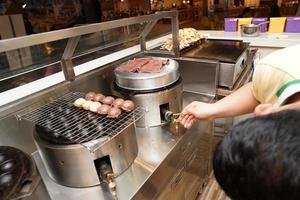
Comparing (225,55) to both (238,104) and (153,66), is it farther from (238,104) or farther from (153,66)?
(238,104)

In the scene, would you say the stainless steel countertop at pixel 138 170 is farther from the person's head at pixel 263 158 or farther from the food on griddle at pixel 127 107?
the person's head at pixel 263 158

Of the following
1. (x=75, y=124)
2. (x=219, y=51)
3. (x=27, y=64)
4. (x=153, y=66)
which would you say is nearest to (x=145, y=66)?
(x=153, y=66)

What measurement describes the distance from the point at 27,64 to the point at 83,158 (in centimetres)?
94

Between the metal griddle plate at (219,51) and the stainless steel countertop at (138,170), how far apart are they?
65 centimetres

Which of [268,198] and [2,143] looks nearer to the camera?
[268,198]

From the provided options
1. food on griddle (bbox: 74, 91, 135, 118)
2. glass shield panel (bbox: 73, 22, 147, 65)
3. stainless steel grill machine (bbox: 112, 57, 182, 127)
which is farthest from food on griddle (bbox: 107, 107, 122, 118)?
glass shield panel (bbox: 73, 22, 147, 65)

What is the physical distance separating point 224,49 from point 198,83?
0.37m

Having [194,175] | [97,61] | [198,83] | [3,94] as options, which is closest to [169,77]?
[198,83]

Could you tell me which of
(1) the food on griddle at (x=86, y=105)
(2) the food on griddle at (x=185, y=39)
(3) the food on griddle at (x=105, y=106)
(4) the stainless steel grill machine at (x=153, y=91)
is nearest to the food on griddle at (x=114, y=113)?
(3) the food on griddle at (x=105, y=106)

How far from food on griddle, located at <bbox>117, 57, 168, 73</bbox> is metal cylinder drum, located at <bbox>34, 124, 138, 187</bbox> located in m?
0.41

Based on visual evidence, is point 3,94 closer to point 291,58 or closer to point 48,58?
point 48,58

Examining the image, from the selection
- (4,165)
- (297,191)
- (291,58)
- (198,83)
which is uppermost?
(291,58)

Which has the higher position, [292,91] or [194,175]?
[292,91]

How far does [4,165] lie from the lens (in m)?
0.63
